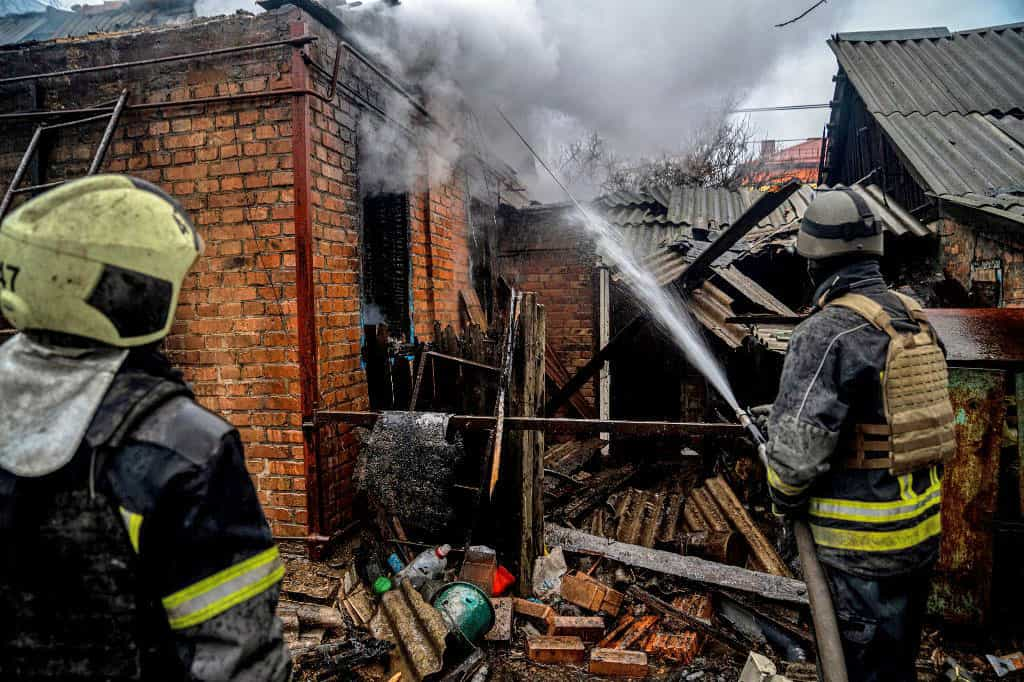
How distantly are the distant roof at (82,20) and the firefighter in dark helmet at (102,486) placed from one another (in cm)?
613

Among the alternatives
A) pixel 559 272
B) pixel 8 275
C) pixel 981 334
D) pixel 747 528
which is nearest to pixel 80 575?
pixel 8 275

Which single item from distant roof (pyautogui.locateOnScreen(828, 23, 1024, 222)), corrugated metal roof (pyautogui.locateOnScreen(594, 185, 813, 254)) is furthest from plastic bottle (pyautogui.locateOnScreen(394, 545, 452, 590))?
corrugated metal roof (pyautogui.locateOnScreen(594, 185, 813, 254))

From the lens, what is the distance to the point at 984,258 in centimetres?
486

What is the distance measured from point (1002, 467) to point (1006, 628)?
3.18ft

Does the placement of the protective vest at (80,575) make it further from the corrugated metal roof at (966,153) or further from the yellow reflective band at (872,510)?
the corrugated metal roof at (966,153)

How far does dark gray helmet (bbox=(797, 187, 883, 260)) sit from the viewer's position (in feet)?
7.48

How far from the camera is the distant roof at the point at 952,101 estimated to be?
17.6 ft

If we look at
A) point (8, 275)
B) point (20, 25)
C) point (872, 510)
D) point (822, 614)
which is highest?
point (20, 25)

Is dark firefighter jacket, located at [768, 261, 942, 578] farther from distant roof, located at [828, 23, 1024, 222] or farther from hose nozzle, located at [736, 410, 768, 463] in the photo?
distant roof, located at [828, 23, 1024, 222]

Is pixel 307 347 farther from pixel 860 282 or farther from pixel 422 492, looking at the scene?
pixel 860 282

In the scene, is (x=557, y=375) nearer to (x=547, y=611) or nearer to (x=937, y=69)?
(x=547, y=611)

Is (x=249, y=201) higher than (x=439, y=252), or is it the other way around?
(x=249, y=201)

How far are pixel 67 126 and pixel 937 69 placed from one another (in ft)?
33.4

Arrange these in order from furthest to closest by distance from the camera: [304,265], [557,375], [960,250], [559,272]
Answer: [559,272]
[557,375]
[960,250]
[304,265]
